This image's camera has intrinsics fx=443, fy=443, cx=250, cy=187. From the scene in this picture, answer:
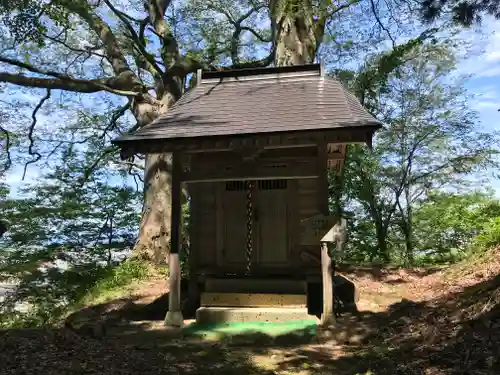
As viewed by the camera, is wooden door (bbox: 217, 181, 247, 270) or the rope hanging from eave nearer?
the rope hanging from eave

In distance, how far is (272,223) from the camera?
387 inches

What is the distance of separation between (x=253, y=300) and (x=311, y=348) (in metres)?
2.09

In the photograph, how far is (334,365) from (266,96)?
Result: 18.9ft

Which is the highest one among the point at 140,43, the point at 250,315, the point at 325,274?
the point at 140,43

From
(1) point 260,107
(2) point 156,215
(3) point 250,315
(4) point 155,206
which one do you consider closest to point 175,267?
(3) point 250,315

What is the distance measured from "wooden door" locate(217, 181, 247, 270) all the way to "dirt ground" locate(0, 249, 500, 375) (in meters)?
1.68

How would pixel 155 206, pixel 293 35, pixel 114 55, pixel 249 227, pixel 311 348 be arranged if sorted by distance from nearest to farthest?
pixel 311 348
pixel 249 227
pixel 293 35
pixel 155 206
pixel 114 55

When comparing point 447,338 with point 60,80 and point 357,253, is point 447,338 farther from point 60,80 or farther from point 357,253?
point 357,253

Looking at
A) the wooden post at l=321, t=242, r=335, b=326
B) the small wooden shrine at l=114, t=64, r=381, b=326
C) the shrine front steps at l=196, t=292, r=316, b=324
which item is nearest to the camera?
the wooden post at l=321, t=242, r=335, b=326

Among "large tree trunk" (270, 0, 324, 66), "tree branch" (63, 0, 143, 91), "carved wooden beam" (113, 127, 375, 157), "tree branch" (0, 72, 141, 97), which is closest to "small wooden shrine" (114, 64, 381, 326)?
"carved wooden beam" (113, 127, 375, 157)

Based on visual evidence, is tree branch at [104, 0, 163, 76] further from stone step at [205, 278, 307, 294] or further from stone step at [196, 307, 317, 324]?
stone step at [196, 307, 317, 324]

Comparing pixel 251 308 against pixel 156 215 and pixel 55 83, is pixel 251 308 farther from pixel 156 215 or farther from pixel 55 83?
pixel 55 83

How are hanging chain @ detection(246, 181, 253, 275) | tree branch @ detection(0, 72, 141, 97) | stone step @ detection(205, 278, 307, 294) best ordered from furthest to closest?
tree branch @ detection(0, 72, 141, 97) < hanging chain @ detection(246, 181, 253, 275) < stone step @ detection(205, 278, 307, 294)

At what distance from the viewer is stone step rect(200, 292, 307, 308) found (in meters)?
8.80
